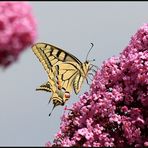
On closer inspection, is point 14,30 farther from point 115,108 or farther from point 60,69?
point 60,69

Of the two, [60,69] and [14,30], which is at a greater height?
[60,69]

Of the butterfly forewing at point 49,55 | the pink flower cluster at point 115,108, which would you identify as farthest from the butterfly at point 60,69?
the pink flower cluster at point 115,108

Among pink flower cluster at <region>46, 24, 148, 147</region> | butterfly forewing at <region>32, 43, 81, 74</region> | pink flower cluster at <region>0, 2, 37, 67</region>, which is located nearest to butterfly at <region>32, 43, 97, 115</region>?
butterfly forewing at <region>32, 43, 81, 74</region>

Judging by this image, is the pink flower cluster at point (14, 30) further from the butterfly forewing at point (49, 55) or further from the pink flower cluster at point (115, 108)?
the butterfly forewing at point (49, 55)

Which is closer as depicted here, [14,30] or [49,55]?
[14,30]

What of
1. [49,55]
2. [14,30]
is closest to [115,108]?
[49,55]

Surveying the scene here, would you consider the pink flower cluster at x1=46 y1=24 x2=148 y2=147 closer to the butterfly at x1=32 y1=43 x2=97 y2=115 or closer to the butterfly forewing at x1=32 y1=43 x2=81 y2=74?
the butterfly at x1=32 y1=43 x2=97 y2=115
